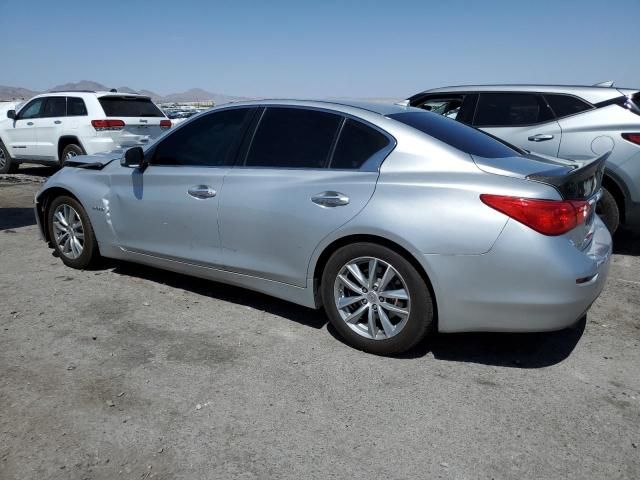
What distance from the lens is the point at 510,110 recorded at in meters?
6.34

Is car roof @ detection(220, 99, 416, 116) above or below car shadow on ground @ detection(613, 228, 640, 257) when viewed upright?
above

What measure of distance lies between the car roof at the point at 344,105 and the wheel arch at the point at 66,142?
681 centimetres

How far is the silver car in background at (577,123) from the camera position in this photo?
18.2 feet

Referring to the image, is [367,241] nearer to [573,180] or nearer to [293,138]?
[293,138]

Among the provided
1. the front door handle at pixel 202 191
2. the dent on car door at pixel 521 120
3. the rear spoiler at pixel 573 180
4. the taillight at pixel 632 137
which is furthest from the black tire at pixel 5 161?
the rear spoiler at pixel 573 180

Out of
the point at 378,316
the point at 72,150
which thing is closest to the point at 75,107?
the point at 72,150

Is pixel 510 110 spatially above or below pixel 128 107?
below

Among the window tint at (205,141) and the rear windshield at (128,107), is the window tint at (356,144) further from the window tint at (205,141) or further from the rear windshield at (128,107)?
the rear windshield at (128,107)

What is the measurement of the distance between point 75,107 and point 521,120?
7862 mm

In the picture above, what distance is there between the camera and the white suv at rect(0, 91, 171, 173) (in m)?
9.78

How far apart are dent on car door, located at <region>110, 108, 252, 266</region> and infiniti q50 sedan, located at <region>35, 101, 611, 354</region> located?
0.04 feet

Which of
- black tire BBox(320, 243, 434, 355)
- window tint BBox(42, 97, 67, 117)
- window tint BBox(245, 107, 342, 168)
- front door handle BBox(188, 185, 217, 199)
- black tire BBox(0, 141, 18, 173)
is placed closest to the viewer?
black tire BBox(320, 243, 434, 355)

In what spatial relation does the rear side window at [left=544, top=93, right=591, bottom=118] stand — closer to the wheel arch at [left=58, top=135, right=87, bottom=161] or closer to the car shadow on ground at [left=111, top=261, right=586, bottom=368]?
the car shadow on ground at [left=111, top=261, right=586, bottom=368]

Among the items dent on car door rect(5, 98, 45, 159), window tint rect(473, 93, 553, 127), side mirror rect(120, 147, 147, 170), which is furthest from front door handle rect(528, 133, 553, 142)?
dent on car door rect(5, 98, 45, 159)
